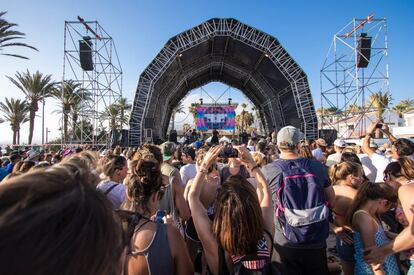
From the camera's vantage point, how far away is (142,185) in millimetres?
2359

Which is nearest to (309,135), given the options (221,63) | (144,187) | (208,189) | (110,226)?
(221,63)

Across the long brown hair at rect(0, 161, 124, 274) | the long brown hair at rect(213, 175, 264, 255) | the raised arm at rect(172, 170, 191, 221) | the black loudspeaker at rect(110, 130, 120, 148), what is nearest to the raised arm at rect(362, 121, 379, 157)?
the raised arm at rect(172, 170, 191, 221)

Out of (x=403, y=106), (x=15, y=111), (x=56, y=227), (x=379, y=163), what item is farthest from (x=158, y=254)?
(x=403, y=106)

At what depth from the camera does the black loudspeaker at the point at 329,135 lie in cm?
1738

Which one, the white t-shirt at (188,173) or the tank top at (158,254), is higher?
the white t-shirt at (188,173)

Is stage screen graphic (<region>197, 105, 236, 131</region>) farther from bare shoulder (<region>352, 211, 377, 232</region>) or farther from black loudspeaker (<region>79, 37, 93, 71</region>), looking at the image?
bare shoulder (<region>352, 211, 377, 232</region>)

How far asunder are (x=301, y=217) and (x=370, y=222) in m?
0.60

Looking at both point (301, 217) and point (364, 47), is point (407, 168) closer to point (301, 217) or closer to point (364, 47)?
point (301, 217)

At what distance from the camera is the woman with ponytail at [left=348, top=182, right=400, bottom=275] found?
8.56 ft

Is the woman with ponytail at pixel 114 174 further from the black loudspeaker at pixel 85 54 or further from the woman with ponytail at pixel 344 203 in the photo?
the black loudspeaker at pixel 85 54

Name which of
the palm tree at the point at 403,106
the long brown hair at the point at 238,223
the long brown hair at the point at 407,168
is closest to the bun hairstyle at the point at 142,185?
the long brown hair at the point at 238,223

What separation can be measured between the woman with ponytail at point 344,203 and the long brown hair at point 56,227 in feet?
9.59

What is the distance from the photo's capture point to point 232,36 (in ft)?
53.2

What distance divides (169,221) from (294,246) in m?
1.38
